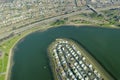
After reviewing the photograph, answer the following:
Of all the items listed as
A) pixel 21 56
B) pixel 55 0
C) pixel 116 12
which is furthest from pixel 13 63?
pixel 55 0

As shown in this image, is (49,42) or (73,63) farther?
(49,42)

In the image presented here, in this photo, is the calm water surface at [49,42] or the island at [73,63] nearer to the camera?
the island at [73,63]

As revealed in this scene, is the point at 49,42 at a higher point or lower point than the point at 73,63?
higher

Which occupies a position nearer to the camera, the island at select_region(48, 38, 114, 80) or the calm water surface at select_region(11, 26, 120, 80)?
the island at select_region(48, 38, 114, 80)
